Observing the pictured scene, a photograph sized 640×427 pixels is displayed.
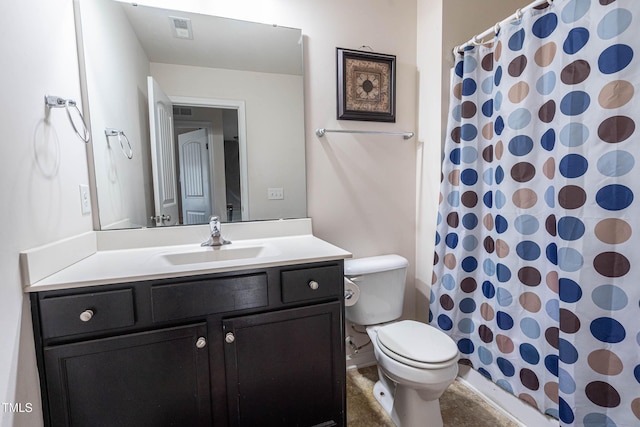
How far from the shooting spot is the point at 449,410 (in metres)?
1.55

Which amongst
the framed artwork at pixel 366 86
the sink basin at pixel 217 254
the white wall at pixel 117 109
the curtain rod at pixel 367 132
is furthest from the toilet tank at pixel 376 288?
the white wall at pixel 117 109

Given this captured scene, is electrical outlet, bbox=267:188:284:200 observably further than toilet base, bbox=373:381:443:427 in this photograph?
Yes

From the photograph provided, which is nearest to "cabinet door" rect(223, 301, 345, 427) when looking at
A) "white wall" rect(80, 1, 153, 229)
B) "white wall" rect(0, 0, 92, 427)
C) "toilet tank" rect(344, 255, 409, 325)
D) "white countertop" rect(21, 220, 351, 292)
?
"white countertop" rect(21, 220, 351, 292)

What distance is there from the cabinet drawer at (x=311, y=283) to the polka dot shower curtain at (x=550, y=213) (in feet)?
2.60

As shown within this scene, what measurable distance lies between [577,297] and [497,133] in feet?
2.58

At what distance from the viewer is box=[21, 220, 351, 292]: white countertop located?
0.94m

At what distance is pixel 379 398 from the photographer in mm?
1628

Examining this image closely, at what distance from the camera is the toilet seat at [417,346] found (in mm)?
1262

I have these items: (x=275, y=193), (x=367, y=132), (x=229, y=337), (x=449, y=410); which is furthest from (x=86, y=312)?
(x=449, y=410)

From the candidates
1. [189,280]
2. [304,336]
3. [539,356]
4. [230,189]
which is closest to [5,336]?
[189,280]

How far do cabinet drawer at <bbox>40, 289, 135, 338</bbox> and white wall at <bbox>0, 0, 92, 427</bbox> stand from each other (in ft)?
0.16

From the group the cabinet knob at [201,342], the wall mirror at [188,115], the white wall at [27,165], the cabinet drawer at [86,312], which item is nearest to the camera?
the white wall at [27,165]

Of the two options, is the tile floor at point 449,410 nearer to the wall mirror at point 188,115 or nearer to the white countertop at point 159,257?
the white countertop at point 159,257

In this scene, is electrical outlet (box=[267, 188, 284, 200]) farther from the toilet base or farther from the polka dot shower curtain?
the toilet base
